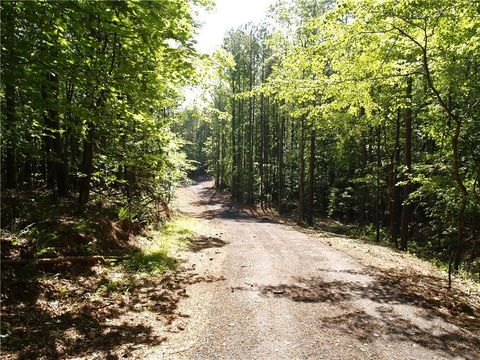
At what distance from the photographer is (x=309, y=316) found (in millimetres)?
6969

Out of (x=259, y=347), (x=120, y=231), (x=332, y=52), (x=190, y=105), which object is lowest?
(x=259, y=347)

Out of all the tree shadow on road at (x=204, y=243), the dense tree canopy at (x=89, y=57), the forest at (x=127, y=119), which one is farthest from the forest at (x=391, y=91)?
the tree shadow on road at (x=204, y=243)

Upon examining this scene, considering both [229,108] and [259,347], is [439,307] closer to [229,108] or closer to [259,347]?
[259,347]

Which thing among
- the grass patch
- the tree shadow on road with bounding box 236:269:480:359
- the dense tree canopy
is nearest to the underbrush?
the tree shadow on road with bounding box 236:269:480:359

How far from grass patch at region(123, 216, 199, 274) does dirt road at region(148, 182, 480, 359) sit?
1.01 metres

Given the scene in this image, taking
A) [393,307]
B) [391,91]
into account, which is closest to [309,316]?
[393,307]

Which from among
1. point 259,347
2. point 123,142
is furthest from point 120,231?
point 259,347

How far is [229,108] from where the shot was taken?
1594 inches

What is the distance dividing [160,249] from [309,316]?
667 cm

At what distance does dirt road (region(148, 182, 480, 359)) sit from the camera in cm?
567

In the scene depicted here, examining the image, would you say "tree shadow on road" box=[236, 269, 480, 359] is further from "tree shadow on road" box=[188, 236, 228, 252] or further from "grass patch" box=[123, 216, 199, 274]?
"tree shadow on road" box=[188, 236, 228, 252]

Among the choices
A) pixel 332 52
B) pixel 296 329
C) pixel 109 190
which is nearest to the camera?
pixel 296 329

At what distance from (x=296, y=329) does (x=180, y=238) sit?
9.31 m

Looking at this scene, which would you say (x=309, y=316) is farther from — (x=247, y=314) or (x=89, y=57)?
(x=89, y=57)
